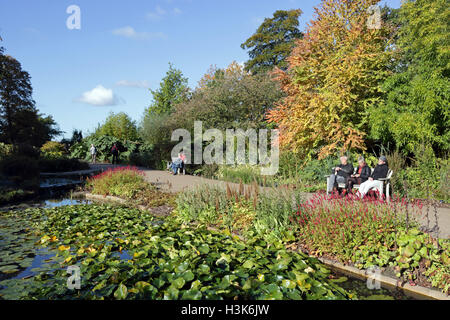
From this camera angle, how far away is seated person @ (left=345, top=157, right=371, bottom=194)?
7.54m

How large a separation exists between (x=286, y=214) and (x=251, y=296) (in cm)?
220

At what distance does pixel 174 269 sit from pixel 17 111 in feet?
100

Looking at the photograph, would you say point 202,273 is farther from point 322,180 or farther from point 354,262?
point 322,180

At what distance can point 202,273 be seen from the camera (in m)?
3.36

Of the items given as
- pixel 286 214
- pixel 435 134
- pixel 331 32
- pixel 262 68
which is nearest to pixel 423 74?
pixel 435 134

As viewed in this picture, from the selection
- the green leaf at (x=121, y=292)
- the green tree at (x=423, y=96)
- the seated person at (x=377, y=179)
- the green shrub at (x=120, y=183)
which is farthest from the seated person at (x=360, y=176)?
the green leaf at (x=121, y=292)

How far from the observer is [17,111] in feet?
90.7

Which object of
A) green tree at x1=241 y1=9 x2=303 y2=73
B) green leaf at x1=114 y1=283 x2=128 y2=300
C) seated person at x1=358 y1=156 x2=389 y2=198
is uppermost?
green tree at x1=241 y1=9 x2=303 y2=73

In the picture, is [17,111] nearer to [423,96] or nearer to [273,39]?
[273,39]

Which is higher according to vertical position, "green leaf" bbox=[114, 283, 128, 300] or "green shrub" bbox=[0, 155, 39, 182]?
"green shrub" bbox=[0, 155, 39, 182]

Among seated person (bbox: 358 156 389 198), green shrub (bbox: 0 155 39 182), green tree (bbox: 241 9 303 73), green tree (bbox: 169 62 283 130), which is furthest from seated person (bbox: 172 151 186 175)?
green tree (bbox: 241 9 303 73)

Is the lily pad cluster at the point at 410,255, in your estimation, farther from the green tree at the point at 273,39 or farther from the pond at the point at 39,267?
the green tree at the point at 273,39

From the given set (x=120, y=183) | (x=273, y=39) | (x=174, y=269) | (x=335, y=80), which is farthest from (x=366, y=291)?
(x=273, y=39)

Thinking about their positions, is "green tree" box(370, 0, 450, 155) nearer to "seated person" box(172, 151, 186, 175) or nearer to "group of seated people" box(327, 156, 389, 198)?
"group of seated people" box(327, 156, 389, 198)
